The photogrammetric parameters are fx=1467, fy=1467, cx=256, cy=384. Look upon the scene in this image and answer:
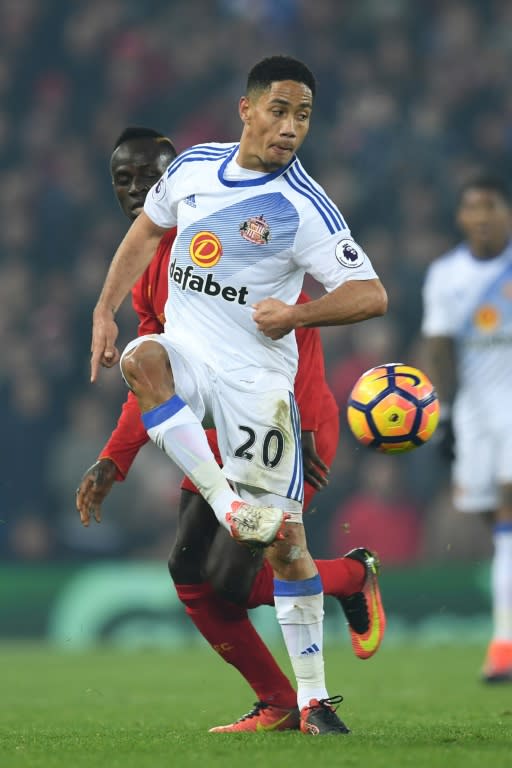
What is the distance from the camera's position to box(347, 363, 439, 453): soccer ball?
5.05 m

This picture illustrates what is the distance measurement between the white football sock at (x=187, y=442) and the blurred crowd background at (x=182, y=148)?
20.5 ft

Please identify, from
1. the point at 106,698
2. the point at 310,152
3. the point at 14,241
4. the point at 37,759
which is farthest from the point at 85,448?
the point at 37,759

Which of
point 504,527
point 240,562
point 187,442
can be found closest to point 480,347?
point 504,527

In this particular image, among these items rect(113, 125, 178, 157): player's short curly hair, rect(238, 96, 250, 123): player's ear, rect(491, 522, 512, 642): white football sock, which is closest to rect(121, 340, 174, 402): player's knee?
rect(238, 96, 250, 123): player's ear

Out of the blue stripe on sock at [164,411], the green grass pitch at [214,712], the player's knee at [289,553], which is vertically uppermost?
A: the blue stripe on sock at [164,411]

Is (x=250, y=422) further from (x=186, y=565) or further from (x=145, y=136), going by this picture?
(x=145, y=136)

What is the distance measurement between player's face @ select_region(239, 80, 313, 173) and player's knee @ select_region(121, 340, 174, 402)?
0.76m

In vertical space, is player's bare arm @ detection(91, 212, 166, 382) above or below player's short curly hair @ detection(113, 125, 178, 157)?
below

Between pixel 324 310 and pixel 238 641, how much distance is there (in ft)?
4.71

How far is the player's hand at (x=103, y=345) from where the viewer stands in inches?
193

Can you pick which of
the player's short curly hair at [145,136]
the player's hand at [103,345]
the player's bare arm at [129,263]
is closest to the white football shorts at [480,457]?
the player's short curly hair at [145,136]

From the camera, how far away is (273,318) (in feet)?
15.1

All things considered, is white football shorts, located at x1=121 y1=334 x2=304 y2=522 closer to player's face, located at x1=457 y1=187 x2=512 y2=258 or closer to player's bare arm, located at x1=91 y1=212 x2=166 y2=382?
player's bare arm, located at x1=91 y1=212 x2=166 y2=382

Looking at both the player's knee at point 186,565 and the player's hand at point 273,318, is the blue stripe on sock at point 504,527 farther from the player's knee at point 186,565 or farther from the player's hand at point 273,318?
the player's hand at point 273,318
